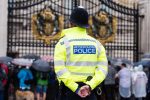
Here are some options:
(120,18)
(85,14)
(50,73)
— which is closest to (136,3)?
(120,18)

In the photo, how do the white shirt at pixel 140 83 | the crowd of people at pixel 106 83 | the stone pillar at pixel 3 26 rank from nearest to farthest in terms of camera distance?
the crowd of people at pixel 106 83
the white shirt at pixel 140 83
the stone pillar at pixel 3 26

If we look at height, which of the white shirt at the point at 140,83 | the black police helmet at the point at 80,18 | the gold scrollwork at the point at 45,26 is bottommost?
the white shirt at the point at 140,83

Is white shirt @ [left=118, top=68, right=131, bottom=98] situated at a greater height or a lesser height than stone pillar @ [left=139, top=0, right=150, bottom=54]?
lesser

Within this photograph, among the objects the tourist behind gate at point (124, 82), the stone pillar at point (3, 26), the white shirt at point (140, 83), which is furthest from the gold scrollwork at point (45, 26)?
the white shirt at point (140, 83)

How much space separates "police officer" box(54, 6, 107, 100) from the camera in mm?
4742

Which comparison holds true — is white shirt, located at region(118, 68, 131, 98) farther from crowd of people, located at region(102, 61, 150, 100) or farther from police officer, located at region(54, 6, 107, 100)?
police officer, located at region(54, 6, 107, 100)

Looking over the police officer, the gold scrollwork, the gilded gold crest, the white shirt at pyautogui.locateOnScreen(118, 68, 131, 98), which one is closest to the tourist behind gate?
the white shirt at pyautogui.locateOnScreen(118, 68, 131, 98)

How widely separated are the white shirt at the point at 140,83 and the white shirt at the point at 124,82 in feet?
0.61

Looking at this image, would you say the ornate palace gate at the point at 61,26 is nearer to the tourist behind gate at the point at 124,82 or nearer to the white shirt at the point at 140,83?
the tourist behind gate at the point at 124,82

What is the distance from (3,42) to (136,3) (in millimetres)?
4447

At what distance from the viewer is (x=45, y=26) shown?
13125 mm

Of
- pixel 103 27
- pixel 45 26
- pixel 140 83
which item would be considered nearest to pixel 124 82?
pixel 140 83

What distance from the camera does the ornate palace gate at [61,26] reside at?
13.0 meters

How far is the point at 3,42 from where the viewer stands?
1220 centimetres
